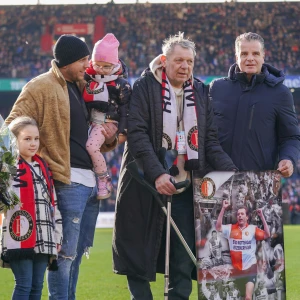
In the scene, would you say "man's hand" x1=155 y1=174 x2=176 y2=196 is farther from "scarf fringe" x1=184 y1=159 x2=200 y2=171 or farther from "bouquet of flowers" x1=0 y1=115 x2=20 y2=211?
"bouquet of flowers" x1=0 y1=115 x2=20 y2=211

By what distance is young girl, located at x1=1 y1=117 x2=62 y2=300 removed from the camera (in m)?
5.49

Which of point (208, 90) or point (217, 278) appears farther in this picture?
point (208, 90)

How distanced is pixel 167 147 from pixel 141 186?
0.36m

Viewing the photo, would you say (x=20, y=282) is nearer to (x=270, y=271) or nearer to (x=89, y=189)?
(x=89, y=189)

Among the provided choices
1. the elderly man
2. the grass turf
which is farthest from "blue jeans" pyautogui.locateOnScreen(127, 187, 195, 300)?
the grass turf

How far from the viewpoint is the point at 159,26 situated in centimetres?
4009

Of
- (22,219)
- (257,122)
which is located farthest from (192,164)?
(22,219)

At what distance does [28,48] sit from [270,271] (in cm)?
3411

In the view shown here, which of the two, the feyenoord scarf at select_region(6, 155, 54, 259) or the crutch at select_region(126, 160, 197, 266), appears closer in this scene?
the feyenoord scarf at select_region(6, 155, 54, 259)

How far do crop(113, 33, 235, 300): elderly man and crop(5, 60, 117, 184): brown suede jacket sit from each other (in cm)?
52

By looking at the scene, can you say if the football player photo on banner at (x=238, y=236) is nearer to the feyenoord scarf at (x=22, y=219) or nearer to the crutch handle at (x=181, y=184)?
the crutch handle at (x=181, y=184)

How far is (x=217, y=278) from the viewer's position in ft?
18.9

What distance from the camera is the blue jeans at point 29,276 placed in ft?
18.0

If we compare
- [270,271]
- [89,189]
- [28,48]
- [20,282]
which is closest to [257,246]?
[270,271]
